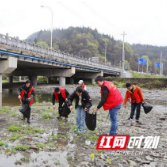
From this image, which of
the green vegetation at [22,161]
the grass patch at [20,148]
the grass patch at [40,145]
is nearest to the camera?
the green vegetation at [22,161]

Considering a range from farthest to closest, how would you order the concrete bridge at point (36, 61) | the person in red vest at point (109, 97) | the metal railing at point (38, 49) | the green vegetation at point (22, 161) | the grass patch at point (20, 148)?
the concrete bridge at point (36, 61)
the metal railing at point (38, 49)
the person in red vest at point (109, 97)
the grass patch at point (20, 148)
the green vegetation at point (22, 161)

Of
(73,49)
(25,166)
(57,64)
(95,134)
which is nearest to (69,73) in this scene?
(57,64)

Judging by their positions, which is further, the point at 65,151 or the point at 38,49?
the point at 38,49

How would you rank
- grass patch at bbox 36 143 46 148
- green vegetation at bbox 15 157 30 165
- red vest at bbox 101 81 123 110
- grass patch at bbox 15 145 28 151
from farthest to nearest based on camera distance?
red vest at bbox 101 81 123 110, grass patch at bbox 36 143 46 148, grass patch at bbox 15 145 28 151, green vegetation at bbox 15 157 30 165

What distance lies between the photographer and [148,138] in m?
6.57

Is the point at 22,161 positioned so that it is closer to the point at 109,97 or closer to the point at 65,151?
the point at 65,151

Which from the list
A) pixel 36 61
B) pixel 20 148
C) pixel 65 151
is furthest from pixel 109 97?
pixel 36 61

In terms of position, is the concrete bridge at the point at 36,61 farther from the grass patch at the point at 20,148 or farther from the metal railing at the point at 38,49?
the grass patch at the point at 20,148
